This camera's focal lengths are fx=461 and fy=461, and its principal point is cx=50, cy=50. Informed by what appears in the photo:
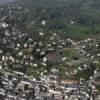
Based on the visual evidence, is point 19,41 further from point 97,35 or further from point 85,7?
point 85,7

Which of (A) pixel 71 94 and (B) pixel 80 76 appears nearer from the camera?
(A) pixel 71 94

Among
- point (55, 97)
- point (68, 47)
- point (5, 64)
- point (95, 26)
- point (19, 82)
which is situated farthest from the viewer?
point (95, 26)

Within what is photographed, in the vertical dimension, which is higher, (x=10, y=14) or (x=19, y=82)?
(x=19, y=82)

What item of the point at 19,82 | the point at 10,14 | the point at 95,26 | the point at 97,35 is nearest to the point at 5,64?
the point at 19,82

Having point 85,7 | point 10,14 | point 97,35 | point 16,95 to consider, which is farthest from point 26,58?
point 85,7

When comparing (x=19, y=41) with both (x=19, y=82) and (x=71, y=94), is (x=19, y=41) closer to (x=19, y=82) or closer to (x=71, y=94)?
(x=19, y=82)

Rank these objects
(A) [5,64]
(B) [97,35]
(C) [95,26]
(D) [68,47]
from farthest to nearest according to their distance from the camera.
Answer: (C) [95,26], (B) [97,35], (D) [68,47], (A) [5,64]
